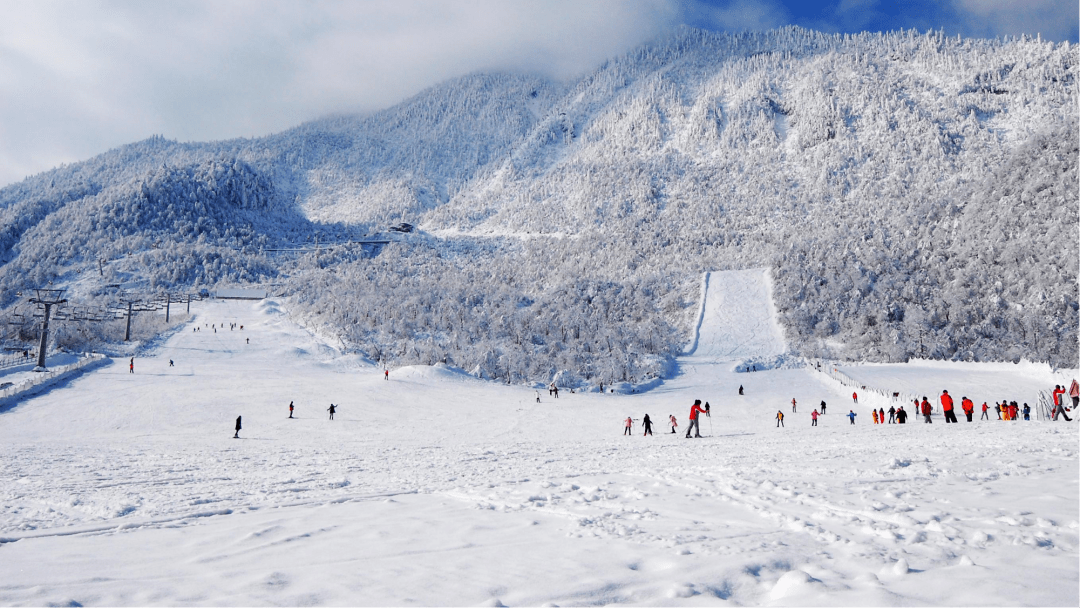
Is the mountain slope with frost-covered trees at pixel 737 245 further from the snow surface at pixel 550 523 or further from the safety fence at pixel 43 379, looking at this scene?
the snow surface at pixel 550 523

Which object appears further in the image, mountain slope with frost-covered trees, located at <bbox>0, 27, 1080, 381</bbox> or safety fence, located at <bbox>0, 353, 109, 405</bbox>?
mountain slope with frost-covered trees, located at <bbox>0, 27, 1080, 381</bbox>

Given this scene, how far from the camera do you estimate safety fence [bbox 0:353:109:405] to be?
30619 millimetres

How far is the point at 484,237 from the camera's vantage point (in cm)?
18525

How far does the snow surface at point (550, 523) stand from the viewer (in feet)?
14.1

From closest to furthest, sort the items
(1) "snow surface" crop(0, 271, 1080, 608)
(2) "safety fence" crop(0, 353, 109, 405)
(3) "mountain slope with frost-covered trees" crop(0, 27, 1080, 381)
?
(1) "snow surface" crop(0, 271, 1080, 608), (2) "safety fence" crop(0, 353, 109, 405), (3) "mountain slope with frost-covered trees" crop(0, 27, 1080, 381)

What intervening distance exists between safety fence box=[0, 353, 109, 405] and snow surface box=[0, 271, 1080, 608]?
664 inches

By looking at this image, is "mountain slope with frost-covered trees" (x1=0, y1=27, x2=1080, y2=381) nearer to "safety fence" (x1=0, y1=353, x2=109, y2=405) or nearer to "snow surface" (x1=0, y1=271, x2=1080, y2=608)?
"safety fence" (x1=0, y1=353, x2=109, y2=405)

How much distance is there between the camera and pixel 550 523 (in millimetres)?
6766

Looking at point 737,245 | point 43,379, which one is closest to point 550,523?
point 43,379

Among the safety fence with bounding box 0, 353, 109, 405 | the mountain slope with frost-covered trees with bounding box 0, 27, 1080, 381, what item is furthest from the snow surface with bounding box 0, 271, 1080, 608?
the mountain slope with frost-covered trees with bounding box 0, 27, 1080, 381

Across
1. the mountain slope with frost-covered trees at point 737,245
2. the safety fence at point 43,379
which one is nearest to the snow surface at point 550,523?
the safety fence at point 43,379

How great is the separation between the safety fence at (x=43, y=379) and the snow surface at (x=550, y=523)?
16.9 metres

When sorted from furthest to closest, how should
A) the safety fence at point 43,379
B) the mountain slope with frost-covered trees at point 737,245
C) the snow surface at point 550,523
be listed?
1. the mountain slope with frost-covered trees at point 737,245
2. the safety fence at point 43,379
3. the snow surface at point 550,523

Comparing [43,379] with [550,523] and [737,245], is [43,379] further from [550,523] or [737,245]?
[737,245]
